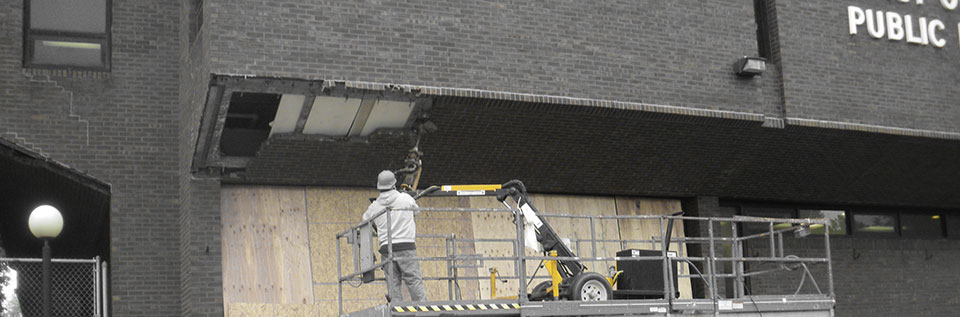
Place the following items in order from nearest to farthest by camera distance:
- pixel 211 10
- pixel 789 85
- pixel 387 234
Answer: pixel 387 234, pixel 211 10, pixel 789 85

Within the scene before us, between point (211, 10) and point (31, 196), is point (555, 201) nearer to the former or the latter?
point (211, 10)

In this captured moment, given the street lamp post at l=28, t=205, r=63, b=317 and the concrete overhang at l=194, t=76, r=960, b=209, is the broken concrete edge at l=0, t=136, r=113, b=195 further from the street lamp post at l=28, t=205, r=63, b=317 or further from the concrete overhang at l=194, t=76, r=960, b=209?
the street lamp post at l=28, t=205, r=63, b=317

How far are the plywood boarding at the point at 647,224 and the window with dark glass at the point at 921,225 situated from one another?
18.0ft

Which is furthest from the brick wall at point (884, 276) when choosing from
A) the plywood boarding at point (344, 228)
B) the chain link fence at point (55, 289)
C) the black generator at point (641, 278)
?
the chain link fence at point (55, 289)

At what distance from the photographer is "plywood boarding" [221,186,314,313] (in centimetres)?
1658

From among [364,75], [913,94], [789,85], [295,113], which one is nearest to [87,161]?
[295,113]

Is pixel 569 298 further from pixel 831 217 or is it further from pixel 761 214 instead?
pixel 831 217

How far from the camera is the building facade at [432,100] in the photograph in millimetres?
15258

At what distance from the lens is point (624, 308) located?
12.4 meters

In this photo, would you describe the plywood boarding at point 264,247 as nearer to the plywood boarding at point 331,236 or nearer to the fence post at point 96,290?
the plywood boarding at point 331,236

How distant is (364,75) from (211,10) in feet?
7.02

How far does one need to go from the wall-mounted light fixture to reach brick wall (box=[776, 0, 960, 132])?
27.4 inches

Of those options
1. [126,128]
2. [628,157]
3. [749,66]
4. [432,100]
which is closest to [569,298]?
[432,100]

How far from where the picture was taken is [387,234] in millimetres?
12062
